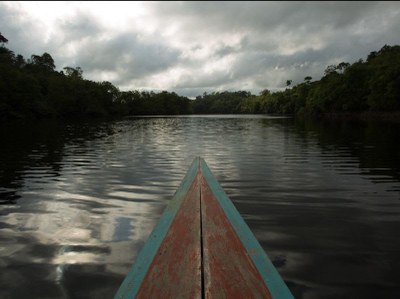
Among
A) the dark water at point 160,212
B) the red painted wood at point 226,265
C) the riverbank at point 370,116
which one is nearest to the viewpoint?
the red painted wood at point 226,265

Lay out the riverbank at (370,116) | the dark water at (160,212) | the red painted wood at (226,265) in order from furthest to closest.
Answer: the riverbank at (370,116) < the dark water at (160,212) < the red painted wood at (226,265)

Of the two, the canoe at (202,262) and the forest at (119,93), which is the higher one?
the forest at (119,93)

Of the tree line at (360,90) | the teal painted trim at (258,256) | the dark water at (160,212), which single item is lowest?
the dark water at (160,212)

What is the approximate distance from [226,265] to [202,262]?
223mm

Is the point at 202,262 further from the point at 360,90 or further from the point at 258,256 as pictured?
the point at 360,90

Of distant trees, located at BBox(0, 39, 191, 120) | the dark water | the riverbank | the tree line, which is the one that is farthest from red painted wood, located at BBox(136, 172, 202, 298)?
the tree line

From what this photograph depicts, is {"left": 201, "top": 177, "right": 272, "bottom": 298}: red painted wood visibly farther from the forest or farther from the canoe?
the forest

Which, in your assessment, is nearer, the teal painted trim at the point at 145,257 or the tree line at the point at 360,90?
the teal painted trim at the point at 145,257

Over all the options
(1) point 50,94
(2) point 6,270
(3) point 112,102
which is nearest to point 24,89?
(1) point 50,94

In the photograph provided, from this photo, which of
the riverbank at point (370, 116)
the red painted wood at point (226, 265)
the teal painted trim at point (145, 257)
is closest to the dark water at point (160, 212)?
the teal painted trim at point (145, 257)

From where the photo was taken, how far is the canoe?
261 cm

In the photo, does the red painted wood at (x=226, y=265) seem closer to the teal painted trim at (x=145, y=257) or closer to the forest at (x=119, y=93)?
the teal painted trim at (x=145, y=257)

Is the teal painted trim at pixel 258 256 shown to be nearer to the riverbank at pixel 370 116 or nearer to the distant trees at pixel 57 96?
the riverbank at pixel 370 116

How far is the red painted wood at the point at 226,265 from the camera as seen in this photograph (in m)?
2.58
